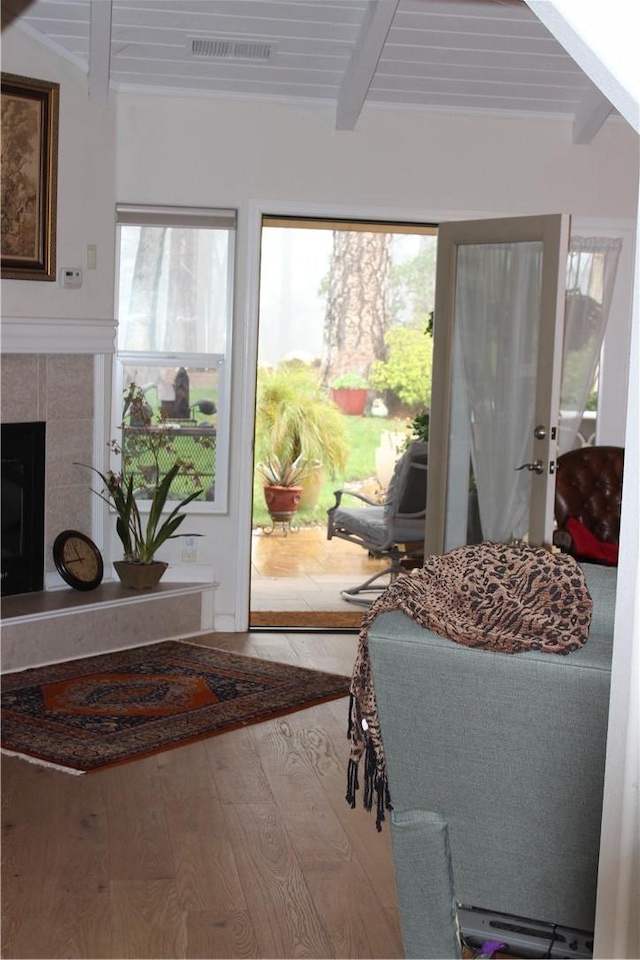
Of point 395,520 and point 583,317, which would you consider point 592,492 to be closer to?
point 583,317

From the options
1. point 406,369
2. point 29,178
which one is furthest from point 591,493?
point 406,369

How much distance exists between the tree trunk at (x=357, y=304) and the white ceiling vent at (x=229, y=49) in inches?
196

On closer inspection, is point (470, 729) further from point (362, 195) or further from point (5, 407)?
point (362, 195)

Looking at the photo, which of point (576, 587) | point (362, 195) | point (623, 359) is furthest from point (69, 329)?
point (576, 587)

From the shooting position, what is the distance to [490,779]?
7.55 ft

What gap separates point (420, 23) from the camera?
5180 millimetres

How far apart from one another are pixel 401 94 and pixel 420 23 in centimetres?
65

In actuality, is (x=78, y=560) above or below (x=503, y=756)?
below

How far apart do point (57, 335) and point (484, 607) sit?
3.61 meters

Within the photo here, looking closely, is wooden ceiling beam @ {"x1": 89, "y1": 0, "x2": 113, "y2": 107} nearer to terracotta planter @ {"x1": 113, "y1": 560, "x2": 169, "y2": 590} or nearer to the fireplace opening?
the fireplace opening

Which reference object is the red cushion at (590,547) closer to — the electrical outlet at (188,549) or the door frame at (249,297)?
the door frame at (249,297)

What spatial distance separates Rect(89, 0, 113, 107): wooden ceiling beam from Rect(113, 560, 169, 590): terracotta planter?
2225 mm

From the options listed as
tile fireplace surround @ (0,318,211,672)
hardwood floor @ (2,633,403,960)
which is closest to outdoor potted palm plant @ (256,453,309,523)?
tile fireplace surround @ (0,318,211,672)

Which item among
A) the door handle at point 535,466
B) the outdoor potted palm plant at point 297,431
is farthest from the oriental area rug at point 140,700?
the outdoor potted palm plant at point 297,431
